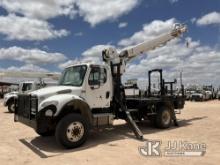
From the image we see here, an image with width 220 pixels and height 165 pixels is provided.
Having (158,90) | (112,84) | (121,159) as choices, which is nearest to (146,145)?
(121,159)

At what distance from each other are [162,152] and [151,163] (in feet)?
3.81

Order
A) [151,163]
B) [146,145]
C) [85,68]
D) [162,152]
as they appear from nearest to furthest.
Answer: [151,163]
[162,152]
[146,145]
[85,68]

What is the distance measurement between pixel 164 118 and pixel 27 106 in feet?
20.6

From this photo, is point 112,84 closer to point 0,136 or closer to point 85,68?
point 85,68

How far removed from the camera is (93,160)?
8.12 metres

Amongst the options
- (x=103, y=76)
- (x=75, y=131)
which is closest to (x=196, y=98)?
(x=103, y=76)

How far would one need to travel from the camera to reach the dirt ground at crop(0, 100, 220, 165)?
317 inches

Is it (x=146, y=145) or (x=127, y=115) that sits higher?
(x=127, y=115)

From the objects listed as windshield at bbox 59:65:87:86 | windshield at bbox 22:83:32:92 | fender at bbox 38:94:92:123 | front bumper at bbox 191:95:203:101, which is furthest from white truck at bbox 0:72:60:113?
front bumper at bbox 191:95:203:101

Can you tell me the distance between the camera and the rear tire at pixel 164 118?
13.4 metres

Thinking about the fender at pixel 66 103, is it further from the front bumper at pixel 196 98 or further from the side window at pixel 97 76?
the front bumper at pixel 196 98

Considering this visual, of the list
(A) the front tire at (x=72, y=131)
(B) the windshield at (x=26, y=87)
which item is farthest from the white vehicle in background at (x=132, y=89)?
(B) the windshield at (x=26, y=87)

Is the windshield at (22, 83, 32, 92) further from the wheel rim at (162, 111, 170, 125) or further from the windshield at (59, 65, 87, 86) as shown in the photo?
the wheel rim at (162, 111, 170, 125)

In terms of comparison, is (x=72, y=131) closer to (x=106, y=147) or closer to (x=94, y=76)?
(x=106, y=147)
